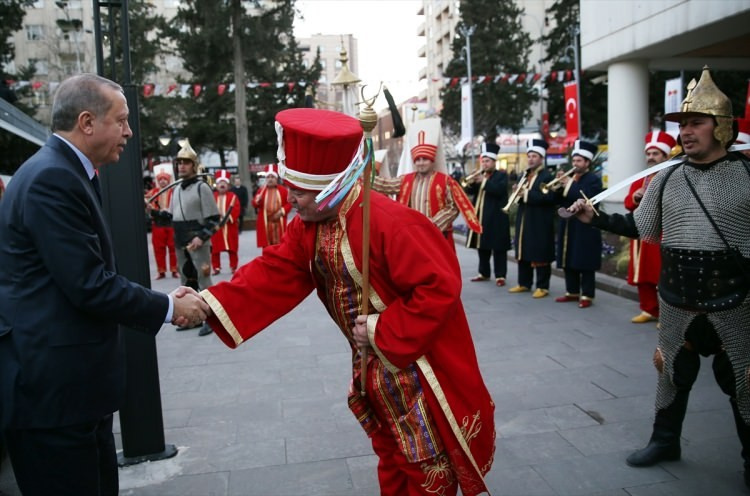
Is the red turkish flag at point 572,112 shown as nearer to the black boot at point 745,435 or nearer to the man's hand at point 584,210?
the man's hand at point 584,210

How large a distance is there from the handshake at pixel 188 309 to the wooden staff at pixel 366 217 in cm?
71

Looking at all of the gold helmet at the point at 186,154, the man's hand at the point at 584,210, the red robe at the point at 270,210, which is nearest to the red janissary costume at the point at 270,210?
the red robe at the point at 270,210

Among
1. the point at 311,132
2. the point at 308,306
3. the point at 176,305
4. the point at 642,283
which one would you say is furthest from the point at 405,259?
the point at 308,306

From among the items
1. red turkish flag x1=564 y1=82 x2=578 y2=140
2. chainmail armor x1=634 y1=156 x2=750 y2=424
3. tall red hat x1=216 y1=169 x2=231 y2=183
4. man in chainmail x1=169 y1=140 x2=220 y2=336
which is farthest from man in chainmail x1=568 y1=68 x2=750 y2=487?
red turkish flag x1=564 y1=82 x2=578 y2=140

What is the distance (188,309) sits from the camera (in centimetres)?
264

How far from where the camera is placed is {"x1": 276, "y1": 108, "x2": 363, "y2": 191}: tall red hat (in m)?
2.32

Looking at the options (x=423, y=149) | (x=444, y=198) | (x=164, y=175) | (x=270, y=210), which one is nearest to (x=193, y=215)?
(x=423, y=149)

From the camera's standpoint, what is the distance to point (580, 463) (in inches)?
145

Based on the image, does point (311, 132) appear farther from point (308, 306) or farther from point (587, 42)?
point (587, 42)

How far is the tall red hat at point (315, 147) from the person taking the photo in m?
2.32

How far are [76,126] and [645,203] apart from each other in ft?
9.78

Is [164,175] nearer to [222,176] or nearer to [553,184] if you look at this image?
[222,176]

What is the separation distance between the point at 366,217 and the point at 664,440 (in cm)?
243

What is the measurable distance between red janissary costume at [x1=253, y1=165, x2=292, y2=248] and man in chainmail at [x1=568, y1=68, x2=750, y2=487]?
9.20 metres
